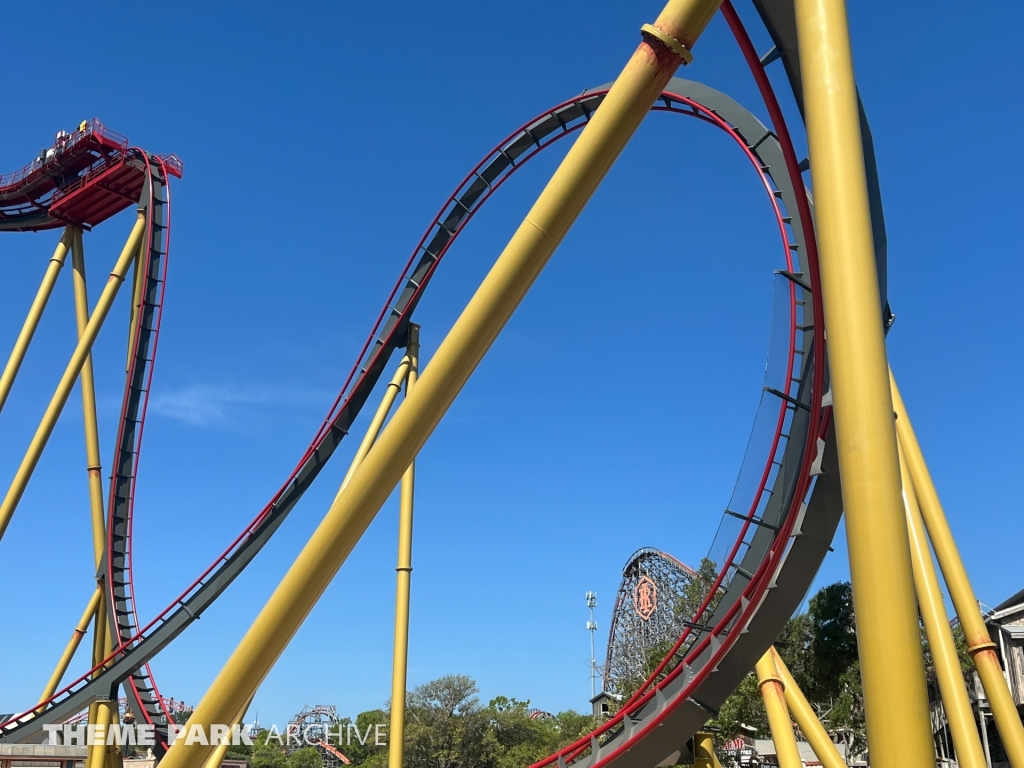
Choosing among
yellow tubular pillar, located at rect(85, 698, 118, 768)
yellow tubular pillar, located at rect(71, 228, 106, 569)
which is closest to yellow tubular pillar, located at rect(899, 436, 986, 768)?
yellow tubular pillar, located at rect(85, 698, 118, 768)

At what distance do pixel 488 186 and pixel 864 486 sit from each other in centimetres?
872

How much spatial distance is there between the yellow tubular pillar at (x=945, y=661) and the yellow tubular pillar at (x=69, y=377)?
1147cm

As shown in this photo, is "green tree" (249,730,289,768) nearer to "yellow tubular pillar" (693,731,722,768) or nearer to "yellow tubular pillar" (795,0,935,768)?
"yellow tubular pillar" (693,731,722,768)

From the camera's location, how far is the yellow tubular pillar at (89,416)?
13.0 m

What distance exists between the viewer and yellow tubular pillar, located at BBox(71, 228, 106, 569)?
1295cm

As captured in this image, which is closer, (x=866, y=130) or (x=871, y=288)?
(x=871, y=288)

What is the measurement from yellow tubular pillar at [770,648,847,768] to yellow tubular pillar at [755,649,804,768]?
133 mm

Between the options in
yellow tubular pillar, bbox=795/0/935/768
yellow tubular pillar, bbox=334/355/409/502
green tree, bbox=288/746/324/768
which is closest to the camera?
yellow tubular pillar, bbox=795/0/935/768

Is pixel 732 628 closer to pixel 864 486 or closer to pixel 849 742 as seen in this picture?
pixel 864 486

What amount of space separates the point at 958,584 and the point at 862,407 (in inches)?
180

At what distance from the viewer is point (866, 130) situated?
495 cm

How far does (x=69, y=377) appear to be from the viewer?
13.0m

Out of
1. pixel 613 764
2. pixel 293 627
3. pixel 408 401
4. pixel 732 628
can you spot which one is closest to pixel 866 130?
pixel 408 401

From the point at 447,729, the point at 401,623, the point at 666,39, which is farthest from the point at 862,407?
the point at 447,729
